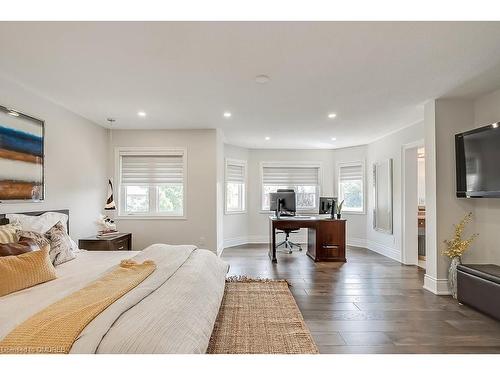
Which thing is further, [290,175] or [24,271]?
[290,175]

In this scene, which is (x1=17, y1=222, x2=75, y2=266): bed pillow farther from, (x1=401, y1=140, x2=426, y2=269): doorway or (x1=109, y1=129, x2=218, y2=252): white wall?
(x1=401, y1=140, x2=426, y2=269): doorway

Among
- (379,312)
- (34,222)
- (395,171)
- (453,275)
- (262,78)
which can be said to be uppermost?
(262,78)

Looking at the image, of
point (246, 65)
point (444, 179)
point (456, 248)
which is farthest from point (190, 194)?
point (456, 248)

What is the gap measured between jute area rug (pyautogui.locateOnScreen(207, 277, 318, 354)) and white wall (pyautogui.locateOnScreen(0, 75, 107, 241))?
2523 millimetres

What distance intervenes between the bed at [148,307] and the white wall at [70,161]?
1.52 meters

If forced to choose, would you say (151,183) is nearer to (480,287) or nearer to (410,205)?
(410,205)

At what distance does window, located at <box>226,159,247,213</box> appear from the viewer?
7102mm

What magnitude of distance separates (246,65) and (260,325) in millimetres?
2309

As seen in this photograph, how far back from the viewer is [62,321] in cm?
137

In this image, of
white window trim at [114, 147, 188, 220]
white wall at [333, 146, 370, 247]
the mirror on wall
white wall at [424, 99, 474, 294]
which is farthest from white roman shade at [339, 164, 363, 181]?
white window trim at [114, 147, 188, 220]

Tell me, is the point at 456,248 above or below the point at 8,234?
below

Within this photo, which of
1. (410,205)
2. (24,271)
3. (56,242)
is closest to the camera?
(24,271)

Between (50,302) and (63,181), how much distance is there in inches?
109
